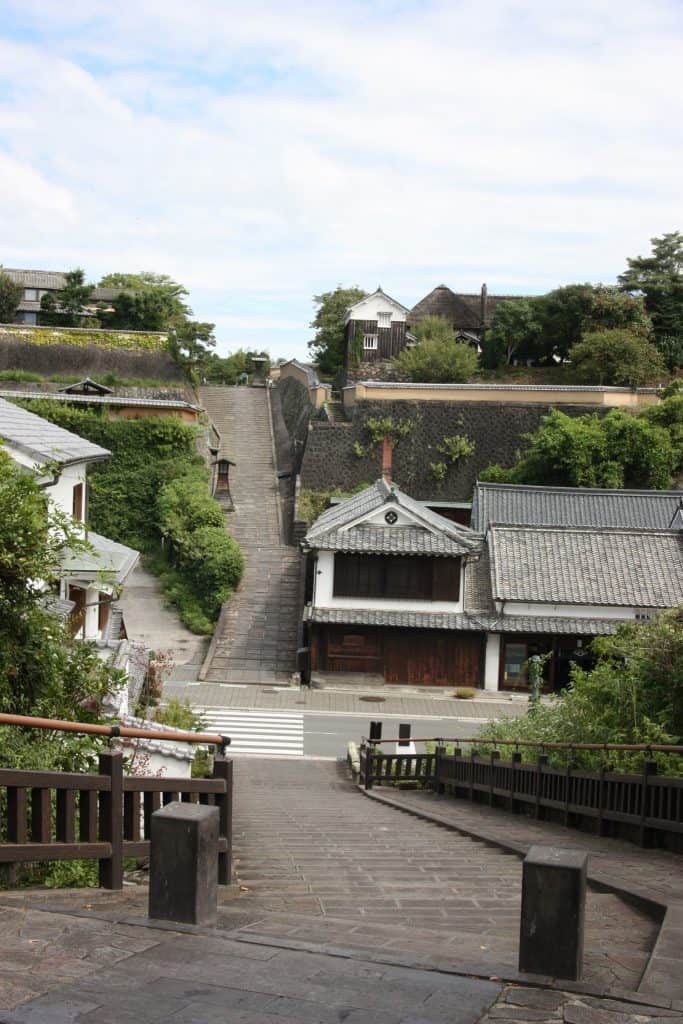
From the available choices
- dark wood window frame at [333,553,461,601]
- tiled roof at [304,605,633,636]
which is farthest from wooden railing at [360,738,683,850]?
dark wood window frame at [333,553,461,601]

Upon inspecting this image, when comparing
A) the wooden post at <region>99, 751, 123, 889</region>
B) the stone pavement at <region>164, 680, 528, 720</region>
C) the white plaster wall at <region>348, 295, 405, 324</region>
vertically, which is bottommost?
the stone pavement at <region>164, 680, 528, 720</region>

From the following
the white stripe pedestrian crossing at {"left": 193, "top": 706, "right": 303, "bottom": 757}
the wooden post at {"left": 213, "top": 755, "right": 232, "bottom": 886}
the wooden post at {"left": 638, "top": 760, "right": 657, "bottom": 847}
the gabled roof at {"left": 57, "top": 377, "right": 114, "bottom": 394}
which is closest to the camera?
the wooden post at {"left": 213, "top": 755, "right": 232, "bottom": 886}

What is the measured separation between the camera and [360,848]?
1049 centimetres

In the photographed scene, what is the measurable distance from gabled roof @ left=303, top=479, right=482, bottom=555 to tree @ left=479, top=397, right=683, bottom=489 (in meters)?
10.4


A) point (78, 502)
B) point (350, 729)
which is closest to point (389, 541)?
point (350, 729)

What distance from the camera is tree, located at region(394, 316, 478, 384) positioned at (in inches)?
1977

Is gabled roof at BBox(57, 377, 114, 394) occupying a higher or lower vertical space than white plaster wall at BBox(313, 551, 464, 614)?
higher

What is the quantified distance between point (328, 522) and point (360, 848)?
2311cm

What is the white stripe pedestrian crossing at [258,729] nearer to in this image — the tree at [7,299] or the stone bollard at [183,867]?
the stone bollard at [183,867]

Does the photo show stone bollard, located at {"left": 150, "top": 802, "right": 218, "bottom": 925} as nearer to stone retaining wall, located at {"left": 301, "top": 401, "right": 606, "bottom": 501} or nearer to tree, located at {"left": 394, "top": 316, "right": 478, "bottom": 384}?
stone retaining wall, located at {"left": 301, "top": 401, "right": 606, "bottom": 501}

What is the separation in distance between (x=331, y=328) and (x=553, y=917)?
58.4m

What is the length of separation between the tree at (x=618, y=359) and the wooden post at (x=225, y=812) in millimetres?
42424

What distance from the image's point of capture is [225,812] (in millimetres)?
7836

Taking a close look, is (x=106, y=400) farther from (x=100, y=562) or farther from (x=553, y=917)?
(x=553, y=917)
